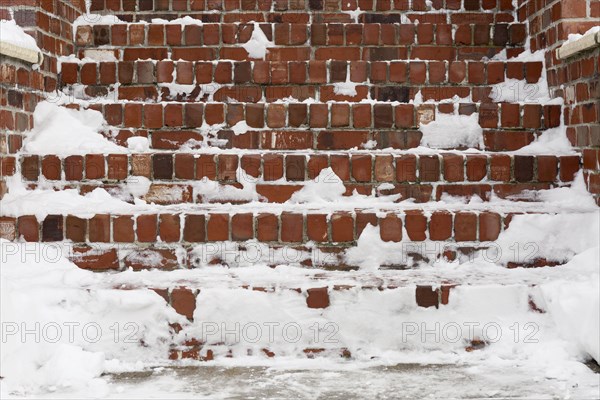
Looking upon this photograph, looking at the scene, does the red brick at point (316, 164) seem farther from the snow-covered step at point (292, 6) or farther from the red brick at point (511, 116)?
the snow-covered step at point (292, 6)

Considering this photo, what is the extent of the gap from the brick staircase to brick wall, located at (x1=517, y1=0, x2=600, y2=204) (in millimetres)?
72

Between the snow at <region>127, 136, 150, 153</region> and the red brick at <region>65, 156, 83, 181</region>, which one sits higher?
the snow at <region>127, 136, 150, 153</region>

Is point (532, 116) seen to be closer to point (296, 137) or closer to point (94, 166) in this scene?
point (296, 137)

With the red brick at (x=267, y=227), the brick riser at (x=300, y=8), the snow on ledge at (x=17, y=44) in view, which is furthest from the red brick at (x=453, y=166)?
the snow on ledge at (x=17, y=44)

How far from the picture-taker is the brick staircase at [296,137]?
6.68 ft

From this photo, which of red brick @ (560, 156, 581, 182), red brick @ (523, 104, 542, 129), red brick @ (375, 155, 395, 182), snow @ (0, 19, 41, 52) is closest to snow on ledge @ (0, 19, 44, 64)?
snow @ (0, 19, 41, 52)

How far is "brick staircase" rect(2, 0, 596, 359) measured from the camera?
2035 millimetres

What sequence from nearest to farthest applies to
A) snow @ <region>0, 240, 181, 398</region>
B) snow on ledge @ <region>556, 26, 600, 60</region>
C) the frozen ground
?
the frozen ground < snow @ <region>0, 240, 181, 398</region> < snow on ledge @ <region>556, 26, 600, 60</region>

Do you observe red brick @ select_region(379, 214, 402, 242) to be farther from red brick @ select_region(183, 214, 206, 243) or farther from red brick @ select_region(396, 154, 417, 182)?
red brick @ select_region(183, 214, 206, 243)

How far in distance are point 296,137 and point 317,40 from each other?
0.57 metres

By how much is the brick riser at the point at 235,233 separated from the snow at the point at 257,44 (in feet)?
2.89

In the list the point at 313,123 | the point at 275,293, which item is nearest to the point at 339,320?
the point at 275,293

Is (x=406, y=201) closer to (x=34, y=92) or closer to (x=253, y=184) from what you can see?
(x=253, y=184)

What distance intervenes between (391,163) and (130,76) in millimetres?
1067
